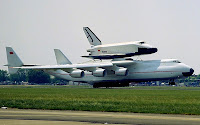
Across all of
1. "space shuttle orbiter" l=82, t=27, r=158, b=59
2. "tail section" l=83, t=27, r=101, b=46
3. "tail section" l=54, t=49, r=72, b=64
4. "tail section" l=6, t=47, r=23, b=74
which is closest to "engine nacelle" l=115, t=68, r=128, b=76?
"space shuttle orbiter" l=82, t=27, r=158, b=59

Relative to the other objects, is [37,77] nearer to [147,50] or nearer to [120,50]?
[120,50]

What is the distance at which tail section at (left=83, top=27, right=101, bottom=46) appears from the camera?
3423 inches

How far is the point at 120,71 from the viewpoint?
78.6 meters

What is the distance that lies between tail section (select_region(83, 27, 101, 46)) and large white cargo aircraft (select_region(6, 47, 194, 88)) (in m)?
4.20

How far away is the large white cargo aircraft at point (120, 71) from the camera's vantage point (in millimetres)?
75500

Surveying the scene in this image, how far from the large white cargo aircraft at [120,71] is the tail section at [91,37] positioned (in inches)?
165

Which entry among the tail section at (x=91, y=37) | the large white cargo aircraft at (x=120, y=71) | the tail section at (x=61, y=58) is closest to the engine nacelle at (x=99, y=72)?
the large white cargo aircraft at (x=120, y=71)

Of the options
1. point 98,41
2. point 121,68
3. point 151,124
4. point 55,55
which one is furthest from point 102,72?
point 151,124

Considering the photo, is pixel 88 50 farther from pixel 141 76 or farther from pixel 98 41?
pixel 141 76

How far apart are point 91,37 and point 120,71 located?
12.0 m

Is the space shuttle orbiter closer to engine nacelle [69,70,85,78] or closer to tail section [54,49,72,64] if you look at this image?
engine nacelle [69,70,85,78]

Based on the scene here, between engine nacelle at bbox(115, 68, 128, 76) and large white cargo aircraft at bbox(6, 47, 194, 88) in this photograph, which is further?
engine nacelle at bbox(115, 68, 128, 76)

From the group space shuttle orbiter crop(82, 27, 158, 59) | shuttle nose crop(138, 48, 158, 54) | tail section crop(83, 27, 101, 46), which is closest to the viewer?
space shuttle orbiter crop(82, 27, 158, 59)

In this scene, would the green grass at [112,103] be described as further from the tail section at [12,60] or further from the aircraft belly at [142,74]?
the tail section at [12,60]
